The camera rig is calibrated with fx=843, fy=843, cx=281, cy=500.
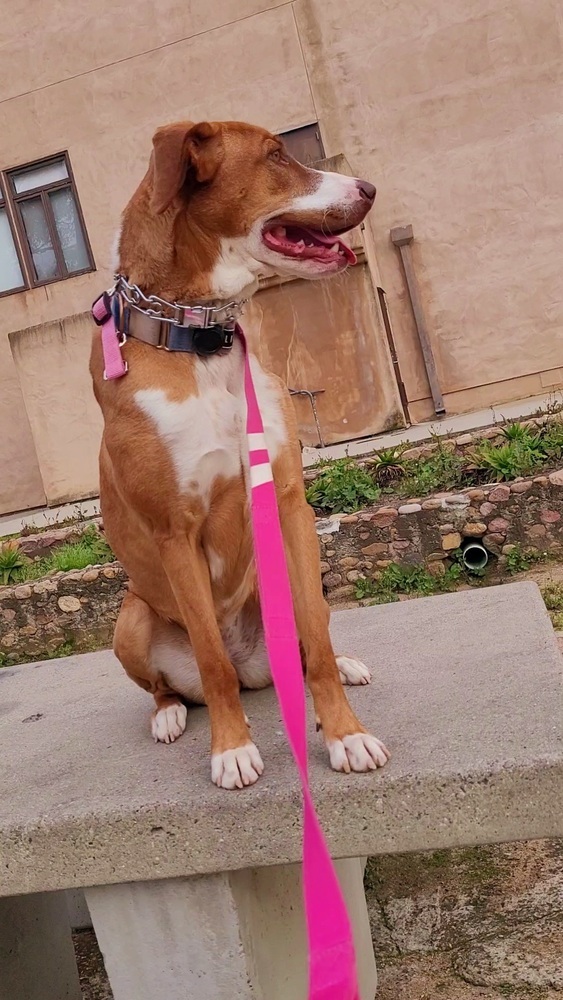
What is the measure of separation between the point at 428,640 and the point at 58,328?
10183 mm

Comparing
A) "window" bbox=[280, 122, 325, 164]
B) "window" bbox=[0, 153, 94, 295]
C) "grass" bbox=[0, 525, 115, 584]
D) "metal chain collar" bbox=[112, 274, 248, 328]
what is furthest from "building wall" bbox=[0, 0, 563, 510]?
"metal chain collar" bbox=[112, 274, 248, 328]

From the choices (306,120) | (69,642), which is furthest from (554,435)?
(306,120)

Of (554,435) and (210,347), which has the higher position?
(210,347)

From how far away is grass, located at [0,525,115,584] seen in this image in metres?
8.14

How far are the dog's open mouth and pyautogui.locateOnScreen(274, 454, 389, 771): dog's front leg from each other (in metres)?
A: 0.53

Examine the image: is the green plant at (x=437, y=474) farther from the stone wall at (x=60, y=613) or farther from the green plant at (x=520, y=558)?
the stone wall at (x=60, y=613)

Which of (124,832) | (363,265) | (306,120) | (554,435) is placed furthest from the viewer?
(306,120)

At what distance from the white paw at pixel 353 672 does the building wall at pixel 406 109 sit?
11104mm

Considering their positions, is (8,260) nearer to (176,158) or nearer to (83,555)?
(83,555)

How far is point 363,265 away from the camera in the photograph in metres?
11.9

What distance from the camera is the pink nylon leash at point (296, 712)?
157 centimetres

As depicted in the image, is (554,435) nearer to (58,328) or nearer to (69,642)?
(69,642)

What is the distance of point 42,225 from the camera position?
14.4 meters

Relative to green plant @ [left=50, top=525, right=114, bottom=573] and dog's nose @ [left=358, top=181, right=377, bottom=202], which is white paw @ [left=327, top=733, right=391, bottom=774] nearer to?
dog's nose @ [left=358, top=181, right=377, bottom=202]
